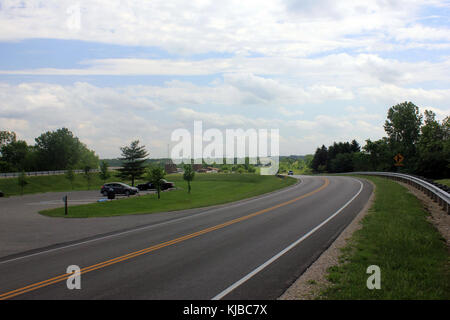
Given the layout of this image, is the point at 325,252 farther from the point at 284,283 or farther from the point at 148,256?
the point at 148,256

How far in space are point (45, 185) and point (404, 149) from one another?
3107 inches

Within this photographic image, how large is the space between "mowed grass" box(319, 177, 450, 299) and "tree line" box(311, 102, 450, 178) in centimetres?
2895

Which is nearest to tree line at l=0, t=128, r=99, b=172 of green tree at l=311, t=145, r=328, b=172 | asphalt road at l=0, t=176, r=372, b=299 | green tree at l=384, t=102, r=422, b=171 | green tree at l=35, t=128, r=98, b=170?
green tree at l=35, t=128, r=98, b=170

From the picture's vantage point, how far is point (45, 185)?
211 feet

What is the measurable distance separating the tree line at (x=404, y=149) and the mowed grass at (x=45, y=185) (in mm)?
54272

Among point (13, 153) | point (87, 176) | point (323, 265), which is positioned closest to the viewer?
point (323, 265)

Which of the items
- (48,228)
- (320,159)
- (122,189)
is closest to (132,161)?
(122,189)

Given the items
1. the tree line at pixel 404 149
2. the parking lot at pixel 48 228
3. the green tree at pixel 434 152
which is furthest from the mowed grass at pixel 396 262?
the green tree at pixel 434 152

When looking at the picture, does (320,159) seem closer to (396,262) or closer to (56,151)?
(56,151)

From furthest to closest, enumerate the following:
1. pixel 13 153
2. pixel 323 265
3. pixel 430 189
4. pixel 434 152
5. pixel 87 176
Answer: pixel 13 153 < pixel 434 152 < pixel 87 176 < pixel 430 189 < pixel 323 265

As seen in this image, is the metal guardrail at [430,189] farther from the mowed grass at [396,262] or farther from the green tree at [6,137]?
the green tree at [6,137]
